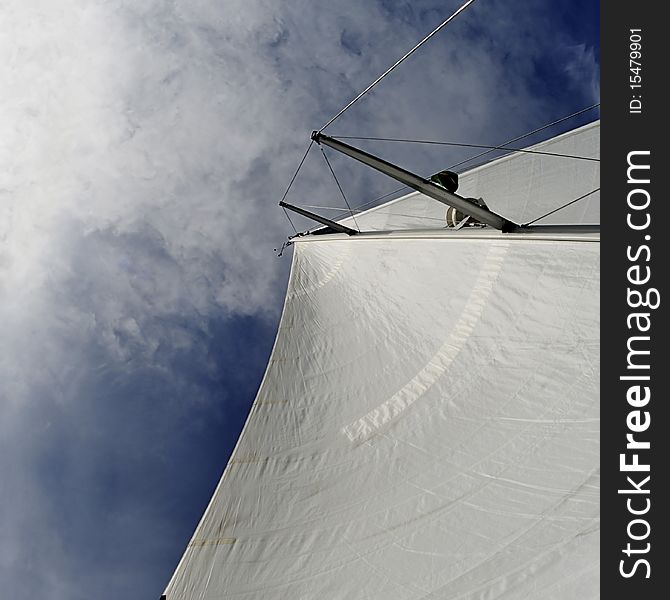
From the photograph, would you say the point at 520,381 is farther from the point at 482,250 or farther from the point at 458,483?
the point at 482,250

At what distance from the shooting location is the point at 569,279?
270cm

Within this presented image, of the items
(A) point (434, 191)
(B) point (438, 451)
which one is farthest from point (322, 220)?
(B) point (438, 451)

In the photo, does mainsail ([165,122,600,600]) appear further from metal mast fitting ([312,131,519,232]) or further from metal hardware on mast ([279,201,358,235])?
metal hardware on mast ([279,201,358,235])

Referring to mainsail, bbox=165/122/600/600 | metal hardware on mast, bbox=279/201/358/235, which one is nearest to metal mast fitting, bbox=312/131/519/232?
mainsail, bbox=165/122/600/600

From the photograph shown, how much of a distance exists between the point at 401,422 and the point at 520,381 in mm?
821

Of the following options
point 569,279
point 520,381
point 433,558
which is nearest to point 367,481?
point 433,558

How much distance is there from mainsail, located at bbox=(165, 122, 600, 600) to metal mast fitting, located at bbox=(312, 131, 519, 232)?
12 centimetres

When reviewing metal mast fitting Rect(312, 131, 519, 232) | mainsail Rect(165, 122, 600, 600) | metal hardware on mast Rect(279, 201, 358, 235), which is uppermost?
metal hardware on mast Rect(279, 201, 358, 235)

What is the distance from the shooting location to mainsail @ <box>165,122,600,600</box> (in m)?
1.73

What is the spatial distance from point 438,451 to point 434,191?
1853 millimetres

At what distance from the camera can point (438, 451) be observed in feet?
7.86

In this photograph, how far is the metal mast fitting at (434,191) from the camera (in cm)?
328

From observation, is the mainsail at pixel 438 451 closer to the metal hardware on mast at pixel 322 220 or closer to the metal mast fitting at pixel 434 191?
the metal mast fitting at pixel 434 191

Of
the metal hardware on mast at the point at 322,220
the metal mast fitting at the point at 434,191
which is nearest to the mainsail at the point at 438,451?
the metal mast fitting at the point at 434,191
